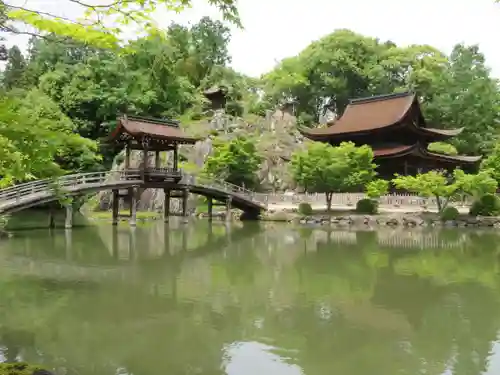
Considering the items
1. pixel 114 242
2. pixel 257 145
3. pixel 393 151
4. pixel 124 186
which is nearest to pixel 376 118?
pixel 393 151

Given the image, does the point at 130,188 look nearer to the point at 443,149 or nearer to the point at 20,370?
the point at 20,370

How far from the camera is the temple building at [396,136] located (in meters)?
32.9

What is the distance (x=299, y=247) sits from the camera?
18688 mm

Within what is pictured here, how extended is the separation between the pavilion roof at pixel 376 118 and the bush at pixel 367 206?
658 cm

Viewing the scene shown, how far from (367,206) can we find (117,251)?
15666 millimetres

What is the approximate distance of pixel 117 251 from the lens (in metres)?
17.1

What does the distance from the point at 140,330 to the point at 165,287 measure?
3465mm

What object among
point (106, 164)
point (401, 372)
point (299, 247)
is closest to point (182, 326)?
point (401, 372)

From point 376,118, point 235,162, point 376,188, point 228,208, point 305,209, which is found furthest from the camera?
point 376,118

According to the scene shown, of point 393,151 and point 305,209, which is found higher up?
point 393,151

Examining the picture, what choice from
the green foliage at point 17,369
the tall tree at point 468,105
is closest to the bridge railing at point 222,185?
the tall tree at point 468,105

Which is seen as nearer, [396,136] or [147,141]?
[147,141]

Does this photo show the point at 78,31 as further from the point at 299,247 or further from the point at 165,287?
the point at 299,247

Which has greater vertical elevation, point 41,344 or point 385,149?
point 385,149
